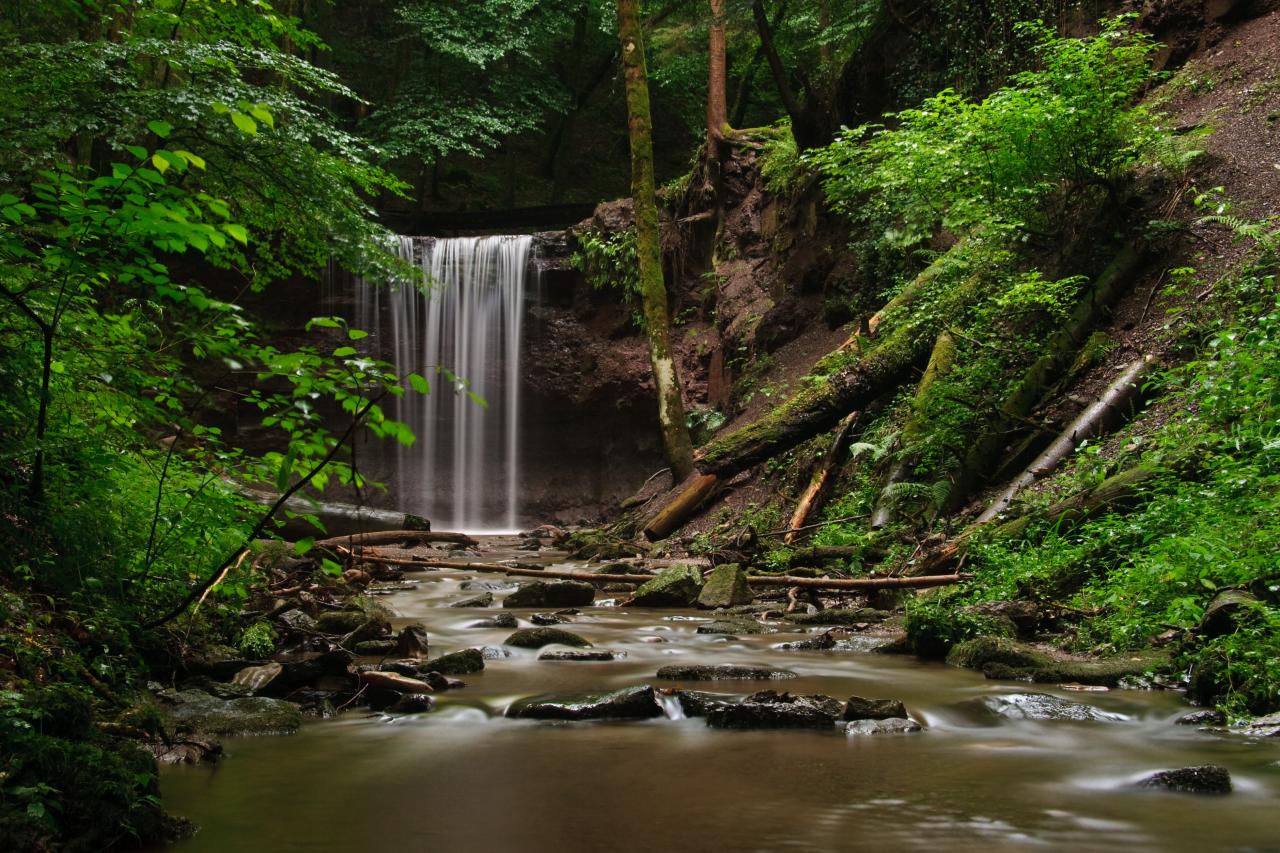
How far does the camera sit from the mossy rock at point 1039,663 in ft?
16.1

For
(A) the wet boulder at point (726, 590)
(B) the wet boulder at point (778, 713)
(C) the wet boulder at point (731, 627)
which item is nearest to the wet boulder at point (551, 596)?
(A) the wet boulder at point (726, 590)

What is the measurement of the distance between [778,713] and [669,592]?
166 inches

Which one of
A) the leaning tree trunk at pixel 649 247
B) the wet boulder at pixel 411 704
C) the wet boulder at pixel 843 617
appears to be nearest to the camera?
the wet boulder at pixel 411 704

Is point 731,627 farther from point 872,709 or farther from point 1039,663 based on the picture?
point 872,709

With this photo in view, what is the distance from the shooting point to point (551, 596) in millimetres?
8742

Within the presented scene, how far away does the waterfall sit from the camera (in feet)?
68.7

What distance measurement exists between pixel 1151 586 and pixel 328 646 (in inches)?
199

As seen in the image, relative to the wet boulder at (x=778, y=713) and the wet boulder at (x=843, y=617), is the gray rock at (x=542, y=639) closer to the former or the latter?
the wet boulder at (x=843, y=617)

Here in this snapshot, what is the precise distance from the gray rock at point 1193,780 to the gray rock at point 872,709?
115cm

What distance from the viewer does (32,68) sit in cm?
823

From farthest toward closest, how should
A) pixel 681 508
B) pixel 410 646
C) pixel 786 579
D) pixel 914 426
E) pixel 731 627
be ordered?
pixel 681 508, pixel 914 426, pixel 786 579, pixel 731 627, pixel 410 646

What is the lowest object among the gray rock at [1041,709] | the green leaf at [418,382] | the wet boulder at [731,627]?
the wet boulder at [731,627]

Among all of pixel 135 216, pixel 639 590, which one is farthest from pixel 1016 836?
pixel 639 590

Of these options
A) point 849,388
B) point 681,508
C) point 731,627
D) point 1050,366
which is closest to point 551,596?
point 731,627
